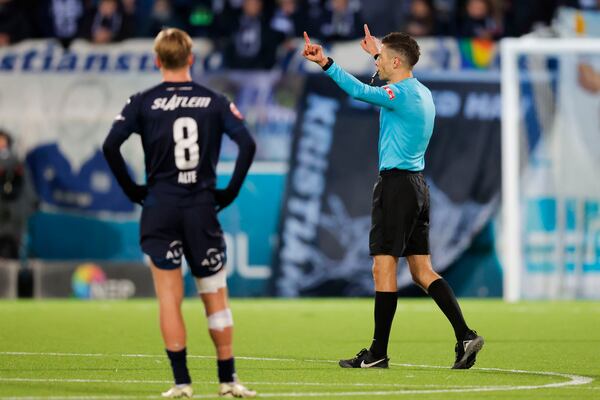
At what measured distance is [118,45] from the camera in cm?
1939

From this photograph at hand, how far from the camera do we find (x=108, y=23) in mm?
19625

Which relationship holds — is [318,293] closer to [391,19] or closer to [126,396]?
[391,19]

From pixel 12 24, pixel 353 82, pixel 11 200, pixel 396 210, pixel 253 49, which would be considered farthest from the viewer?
pixel 12 24

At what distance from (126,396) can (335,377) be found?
1.57 m

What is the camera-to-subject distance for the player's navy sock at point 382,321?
28.9 ft

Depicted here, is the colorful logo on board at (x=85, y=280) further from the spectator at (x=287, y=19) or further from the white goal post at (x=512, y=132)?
the white goal post at (x=512, y=132)

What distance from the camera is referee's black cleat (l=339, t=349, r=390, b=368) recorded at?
28.8ft

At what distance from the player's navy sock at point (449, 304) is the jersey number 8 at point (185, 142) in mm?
2555

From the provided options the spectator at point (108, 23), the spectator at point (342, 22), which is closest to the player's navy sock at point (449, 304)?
the spectator at point (342, 22)

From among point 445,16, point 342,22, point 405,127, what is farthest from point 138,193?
point 445,16

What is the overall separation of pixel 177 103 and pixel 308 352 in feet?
12.4

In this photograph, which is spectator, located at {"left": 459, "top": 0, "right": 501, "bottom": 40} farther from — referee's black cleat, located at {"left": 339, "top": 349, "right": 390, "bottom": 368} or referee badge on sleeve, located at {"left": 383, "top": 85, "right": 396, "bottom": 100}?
referee's black cleat, located at {"left": 339, "top": 349, "right": 390, "bottom": 368}

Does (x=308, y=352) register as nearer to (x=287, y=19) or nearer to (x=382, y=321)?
(x=382, y=321)

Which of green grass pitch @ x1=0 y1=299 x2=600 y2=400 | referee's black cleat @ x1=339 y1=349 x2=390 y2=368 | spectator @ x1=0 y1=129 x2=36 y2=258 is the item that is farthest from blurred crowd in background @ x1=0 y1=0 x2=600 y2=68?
referee's black cleat @ x1=339 y1=349 x2=390 y2=368
